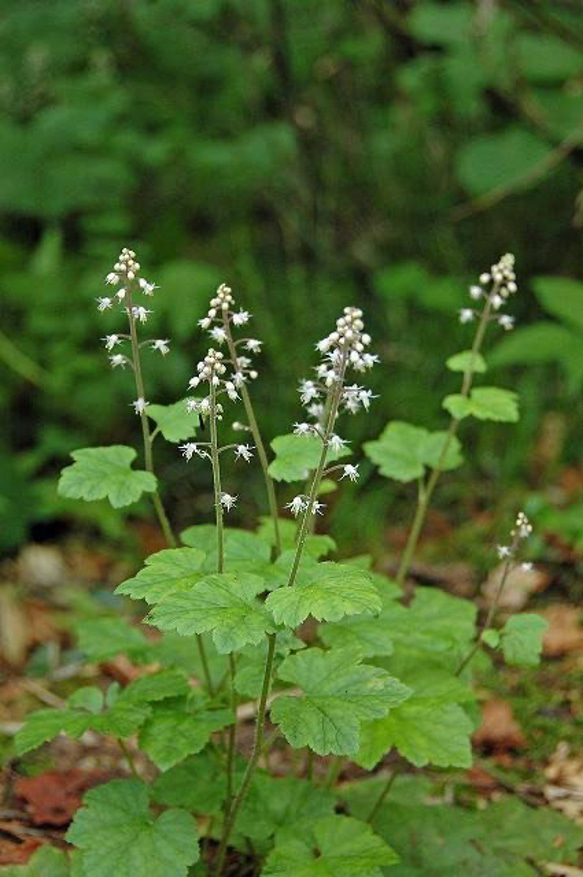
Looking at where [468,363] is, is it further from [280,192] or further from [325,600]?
[280,192]

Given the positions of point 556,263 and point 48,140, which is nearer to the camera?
point 48,140

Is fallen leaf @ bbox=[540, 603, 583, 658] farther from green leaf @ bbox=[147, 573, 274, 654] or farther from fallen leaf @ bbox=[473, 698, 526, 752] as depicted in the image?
green leaf @ bbox=[147, 573, 274, 654]

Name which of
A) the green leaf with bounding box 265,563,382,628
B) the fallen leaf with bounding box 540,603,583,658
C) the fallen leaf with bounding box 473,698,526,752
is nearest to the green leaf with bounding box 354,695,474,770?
the green leaf with bounding box 265,563,382,628

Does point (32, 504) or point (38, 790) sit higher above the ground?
point (38, 790)

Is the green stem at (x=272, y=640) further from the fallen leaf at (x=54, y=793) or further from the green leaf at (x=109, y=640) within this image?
the fallen leaf at (x=54, y=793)

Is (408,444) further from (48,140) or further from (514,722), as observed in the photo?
(48,140)

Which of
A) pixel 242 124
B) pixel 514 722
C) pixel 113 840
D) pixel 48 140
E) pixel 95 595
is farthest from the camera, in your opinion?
pixel 242 124

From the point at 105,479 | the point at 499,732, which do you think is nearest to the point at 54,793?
the point at 105,479

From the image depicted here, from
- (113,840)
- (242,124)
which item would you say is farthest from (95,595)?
(242,124)
